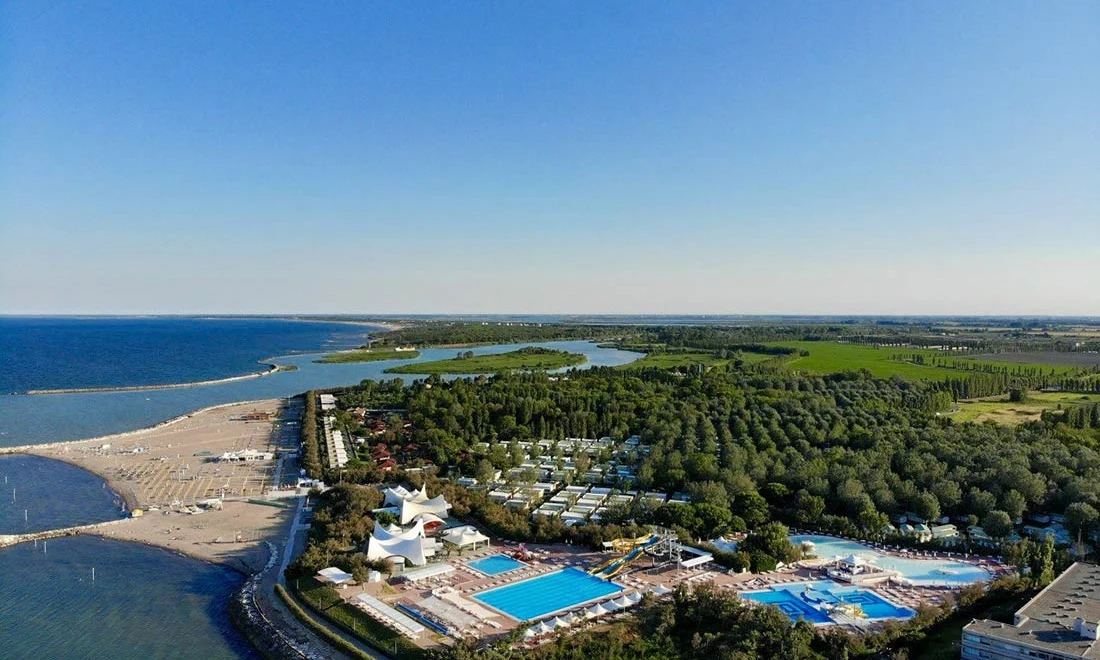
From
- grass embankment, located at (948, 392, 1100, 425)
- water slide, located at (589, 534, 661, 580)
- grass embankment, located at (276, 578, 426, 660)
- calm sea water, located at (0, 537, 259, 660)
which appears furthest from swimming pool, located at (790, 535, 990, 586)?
grass embankment, located at (948, 392, 1100, 425)

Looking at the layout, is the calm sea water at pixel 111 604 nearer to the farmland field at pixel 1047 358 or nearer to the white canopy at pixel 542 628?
the white canopy at pixel 542 628

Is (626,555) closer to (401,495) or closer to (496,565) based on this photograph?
(496,565)

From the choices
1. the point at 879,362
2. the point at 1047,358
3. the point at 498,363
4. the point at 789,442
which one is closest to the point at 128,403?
the point at 498,363

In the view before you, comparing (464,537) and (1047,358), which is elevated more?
(1047,358)

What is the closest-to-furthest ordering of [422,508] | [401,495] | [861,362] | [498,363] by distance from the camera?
[422,508] < [401,495] < [861,362] < [498,363]

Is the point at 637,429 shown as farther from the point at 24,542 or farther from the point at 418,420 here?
the point at 24,542

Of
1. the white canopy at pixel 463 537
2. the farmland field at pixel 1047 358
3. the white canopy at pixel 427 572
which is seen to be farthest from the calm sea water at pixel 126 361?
the farmland field at pixel 1047 358

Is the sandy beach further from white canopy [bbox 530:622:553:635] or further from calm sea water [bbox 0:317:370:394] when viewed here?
calm sea water [bbox 0:317:370:394]
